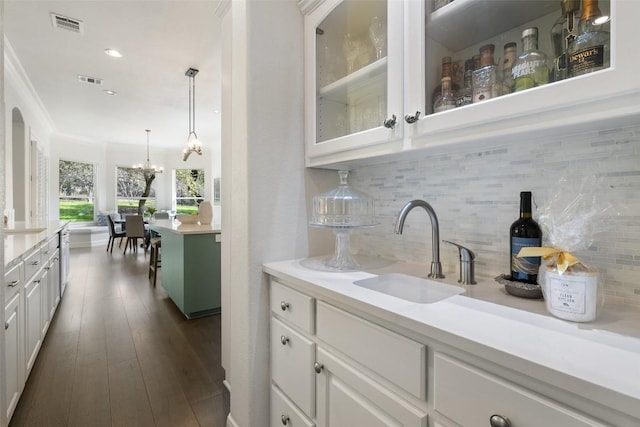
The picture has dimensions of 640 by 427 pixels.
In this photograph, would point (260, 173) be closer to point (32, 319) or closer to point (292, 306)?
point (292, 306)

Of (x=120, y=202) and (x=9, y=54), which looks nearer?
(x=9, y=54)

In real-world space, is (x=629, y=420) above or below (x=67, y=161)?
below

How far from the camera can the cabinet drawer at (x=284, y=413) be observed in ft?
3.83

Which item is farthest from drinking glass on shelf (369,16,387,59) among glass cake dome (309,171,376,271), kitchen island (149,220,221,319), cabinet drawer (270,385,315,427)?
kitchen island (149,220,221,319)

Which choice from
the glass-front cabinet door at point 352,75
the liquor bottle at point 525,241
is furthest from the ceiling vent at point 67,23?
the liquor bottle at point 525,241

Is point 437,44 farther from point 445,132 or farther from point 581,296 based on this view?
point 581,296

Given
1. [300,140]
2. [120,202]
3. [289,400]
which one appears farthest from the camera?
[120,202]

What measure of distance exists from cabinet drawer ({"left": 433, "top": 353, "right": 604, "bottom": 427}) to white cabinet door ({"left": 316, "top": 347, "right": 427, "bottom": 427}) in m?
0.10

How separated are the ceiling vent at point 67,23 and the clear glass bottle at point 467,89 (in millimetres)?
3437

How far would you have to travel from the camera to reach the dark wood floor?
1.69 m

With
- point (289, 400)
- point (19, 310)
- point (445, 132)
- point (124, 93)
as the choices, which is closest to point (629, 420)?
point (445, 132)

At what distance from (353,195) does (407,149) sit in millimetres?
430

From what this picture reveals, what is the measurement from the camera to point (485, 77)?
0.99m

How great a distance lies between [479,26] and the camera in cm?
106
